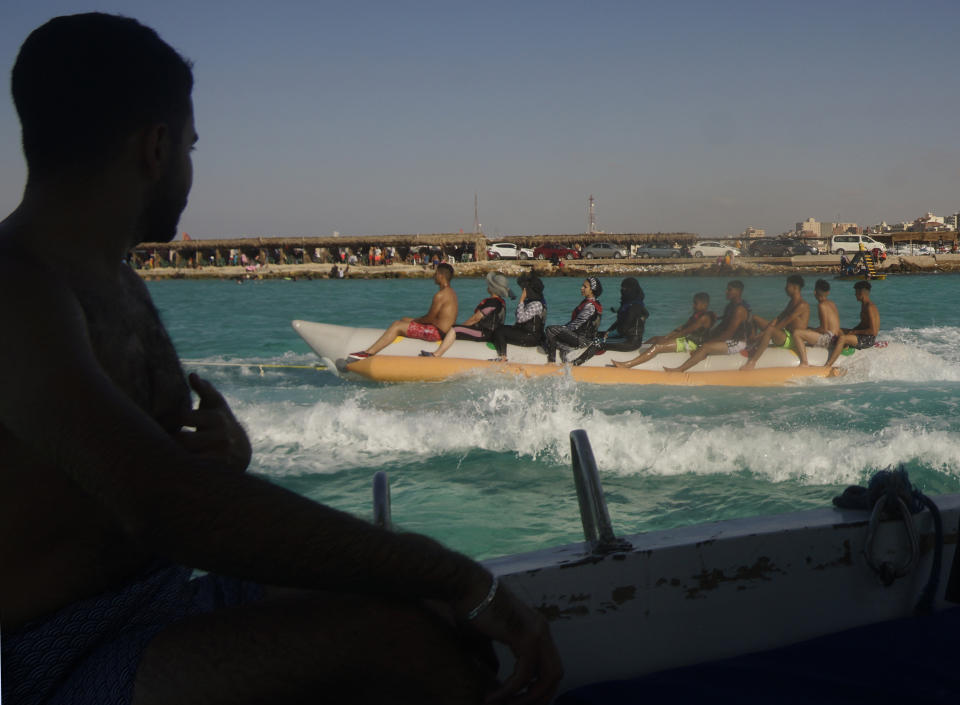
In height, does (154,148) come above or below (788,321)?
above

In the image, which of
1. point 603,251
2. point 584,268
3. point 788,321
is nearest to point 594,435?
point 788,321

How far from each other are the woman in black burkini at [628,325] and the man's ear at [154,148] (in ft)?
Result: 25.1

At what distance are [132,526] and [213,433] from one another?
0.33 m

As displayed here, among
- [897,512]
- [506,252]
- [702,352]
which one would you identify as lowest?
[702,352]

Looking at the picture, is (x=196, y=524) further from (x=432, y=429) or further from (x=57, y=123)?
(x=432, y=429)

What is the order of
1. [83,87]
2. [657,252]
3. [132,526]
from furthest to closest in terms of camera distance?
1. [657,252]
2. [83,87]
3. [132,526]

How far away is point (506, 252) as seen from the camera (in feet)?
146

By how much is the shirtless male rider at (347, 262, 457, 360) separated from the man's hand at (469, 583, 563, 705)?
7.97m

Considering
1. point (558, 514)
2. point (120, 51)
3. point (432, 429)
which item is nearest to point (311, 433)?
point (432, 429)

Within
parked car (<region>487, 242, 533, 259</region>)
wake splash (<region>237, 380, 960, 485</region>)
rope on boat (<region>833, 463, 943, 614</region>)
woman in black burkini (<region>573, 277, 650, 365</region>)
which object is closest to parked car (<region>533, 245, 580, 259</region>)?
parked car (<region>487, 242, 533, 259</region>)

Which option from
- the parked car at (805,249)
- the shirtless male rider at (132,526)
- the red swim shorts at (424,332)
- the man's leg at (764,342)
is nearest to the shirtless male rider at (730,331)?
the man's leg at (764,342)

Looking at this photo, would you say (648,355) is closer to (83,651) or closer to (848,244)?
(83,651)

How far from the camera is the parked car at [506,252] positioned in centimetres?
4419

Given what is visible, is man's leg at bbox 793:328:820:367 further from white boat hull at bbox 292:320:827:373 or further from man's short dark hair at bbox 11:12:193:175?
man's short dark hair at bbox 11:12:193:175
